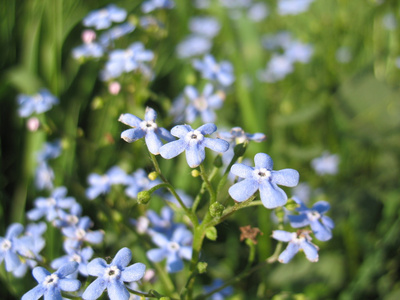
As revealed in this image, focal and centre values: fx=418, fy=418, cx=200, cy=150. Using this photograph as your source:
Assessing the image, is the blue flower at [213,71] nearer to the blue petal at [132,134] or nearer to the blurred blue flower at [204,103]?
the blurred blue flower at [204,103]

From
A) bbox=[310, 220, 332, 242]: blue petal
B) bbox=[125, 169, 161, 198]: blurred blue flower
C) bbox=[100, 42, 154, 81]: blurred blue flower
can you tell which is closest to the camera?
bbox=[310, 220, 332, 242]: blue petal

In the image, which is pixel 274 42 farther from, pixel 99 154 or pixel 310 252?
pixel 310 252

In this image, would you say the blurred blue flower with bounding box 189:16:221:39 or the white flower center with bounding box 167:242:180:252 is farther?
the blurred blue flower with bounding box 189:16:221:39

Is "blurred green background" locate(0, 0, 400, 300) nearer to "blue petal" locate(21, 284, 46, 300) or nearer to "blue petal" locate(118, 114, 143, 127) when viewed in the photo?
"blue petal" locate(118, 114, 143, 127)

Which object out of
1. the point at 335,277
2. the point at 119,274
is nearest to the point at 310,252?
the point at 119,274

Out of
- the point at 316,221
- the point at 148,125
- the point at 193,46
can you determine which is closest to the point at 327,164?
the point at 316,221

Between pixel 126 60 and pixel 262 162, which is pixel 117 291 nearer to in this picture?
pixel 262 162

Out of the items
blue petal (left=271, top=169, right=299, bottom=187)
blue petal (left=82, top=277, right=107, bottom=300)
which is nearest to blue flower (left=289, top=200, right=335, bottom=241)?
blue petal (left=271, top=169, right=299, bottom=187)

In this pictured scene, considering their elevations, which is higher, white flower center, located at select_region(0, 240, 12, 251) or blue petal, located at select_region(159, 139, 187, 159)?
blue petal, located at select_region(159, 139, 187, 159)

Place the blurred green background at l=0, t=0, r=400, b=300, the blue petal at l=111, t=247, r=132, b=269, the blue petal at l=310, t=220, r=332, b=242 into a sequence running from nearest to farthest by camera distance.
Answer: the blue petal at l=111, t=247, r=132, b=269
the blue petal at l=310, t=220, r=332, b=242
the blurred green background at l=0, t=0, r=400, b=300
